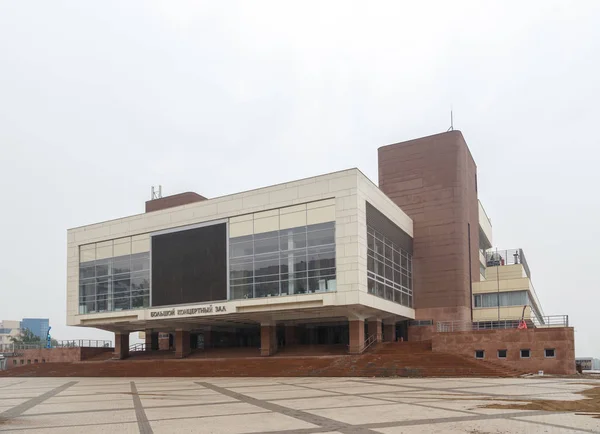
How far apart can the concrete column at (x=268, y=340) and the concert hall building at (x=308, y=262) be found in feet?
0.27

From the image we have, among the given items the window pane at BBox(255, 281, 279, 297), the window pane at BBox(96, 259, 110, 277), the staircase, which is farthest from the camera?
the window pane at BBox(96, 259, 110, 277)

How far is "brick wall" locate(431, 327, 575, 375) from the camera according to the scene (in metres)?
35.0

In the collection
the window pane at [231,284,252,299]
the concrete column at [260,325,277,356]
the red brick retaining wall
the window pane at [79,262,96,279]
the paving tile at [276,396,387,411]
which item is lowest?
the red brick retaining wall

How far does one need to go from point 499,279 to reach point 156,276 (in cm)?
3089

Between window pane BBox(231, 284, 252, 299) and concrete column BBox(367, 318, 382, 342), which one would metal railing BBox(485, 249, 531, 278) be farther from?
window pane BBox(231, 284, 252, 299)

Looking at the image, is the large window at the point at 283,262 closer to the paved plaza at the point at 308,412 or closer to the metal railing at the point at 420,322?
the metal railing at the point at 420,322

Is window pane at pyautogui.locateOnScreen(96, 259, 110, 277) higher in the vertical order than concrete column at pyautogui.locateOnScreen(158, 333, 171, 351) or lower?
higher

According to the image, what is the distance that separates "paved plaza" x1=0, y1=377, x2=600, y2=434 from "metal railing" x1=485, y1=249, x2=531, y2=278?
38.8m

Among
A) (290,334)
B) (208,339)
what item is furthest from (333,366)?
(208,339)

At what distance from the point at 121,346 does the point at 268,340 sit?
19.3 m

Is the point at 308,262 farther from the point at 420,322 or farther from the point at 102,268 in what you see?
the point at 102,268

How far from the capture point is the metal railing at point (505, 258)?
200 feet

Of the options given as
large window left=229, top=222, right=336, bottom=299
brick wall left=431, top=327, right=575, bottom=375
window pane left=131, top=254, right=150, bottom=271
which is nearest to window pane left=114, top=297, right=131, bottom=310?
window pane left=131, top=254, right=150, bottom=271

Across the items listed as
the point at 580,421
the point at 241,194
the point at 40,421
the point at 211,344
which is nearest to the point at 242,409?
the point at 40,421
